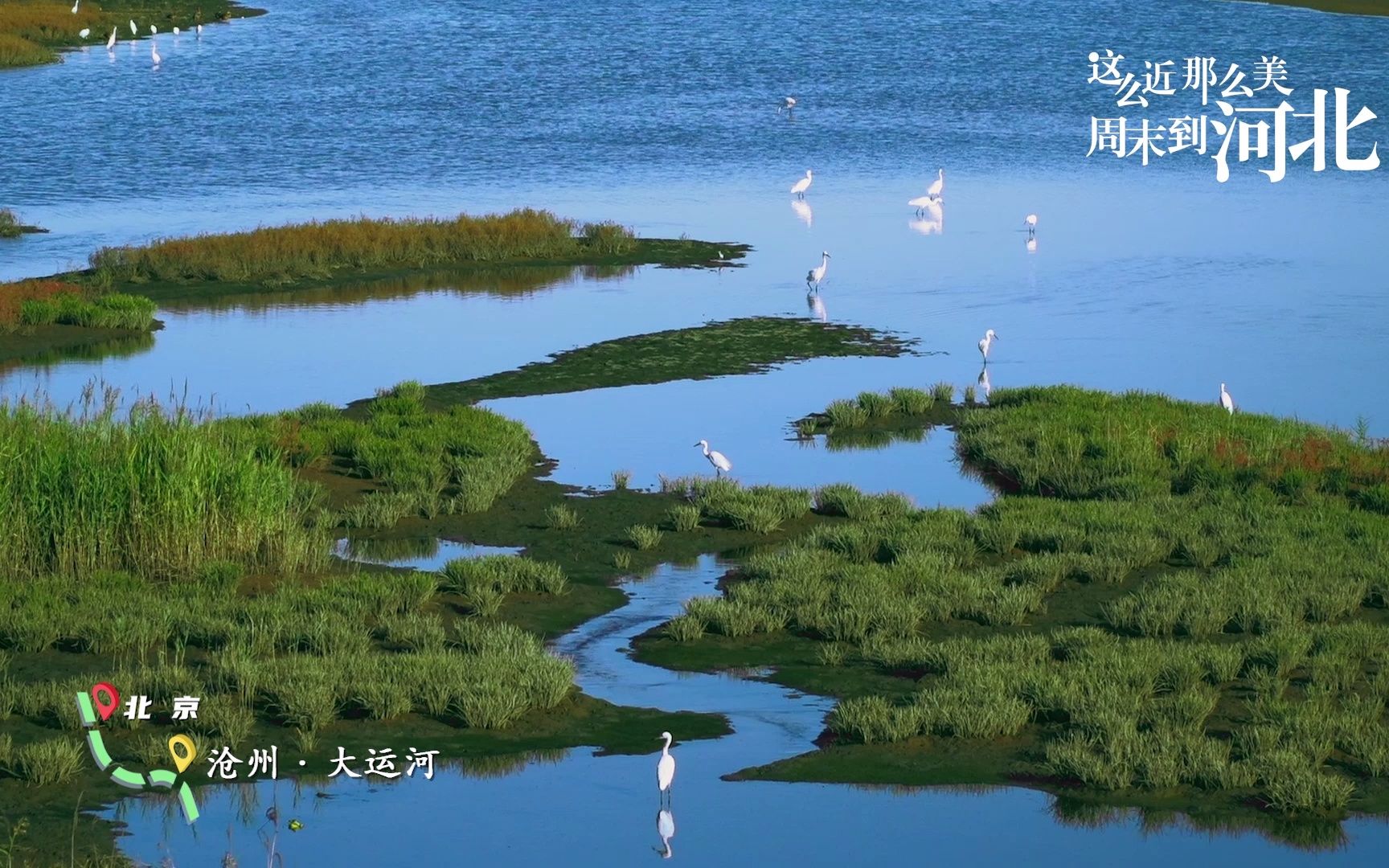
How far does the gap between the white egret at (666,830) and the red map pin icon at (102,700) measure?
151 inches

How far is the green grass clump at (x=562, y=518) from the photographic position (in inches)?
838

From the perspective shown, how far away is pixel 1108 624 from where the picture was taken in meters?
17.8

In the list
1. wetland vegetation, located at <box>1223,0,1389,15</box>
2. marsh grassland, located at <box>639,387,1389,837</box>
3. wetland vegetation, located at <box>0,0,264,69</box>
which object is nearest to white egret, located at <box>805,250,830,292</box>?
marsh grassland, located at <box>639,387,1389,837</box>

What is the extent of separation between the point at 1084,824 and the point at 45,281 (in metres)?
27.0

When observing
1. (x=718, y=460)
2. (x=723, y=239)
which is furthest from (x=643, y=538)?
(x=723, y=239)

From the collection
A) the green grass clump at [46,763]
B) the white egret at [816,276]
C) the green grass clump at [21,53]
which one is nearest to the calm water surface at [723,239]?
the white egret at [816,276]

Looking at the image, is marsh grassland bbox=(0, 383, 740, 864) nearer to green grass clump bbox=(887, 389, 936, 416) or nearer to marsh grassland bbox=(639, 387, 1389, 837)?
marsh grassland bbox=(639, 387, 1389, 837)

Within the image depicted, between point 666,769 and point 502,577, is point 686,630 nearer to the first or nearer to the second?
point 502,577

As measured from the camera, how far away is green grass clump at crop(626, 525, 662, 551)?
20.6 meters

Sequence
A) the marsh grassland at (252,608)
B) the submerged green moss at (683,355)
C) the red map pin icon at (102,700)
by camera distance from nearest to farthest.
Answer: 1. the red map pin icon at (102,700)
2. the marsh grassland at (252,608)
3. the submerged green moss at (683,355)

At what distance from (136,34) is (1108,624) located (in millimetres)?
81710

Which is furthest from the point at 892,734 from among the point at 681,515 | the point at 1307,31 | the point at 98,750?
the point at 1307,31

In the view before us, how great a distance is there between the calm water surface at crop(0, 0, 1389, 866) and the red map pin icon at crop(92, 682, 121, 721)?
1.05 meters

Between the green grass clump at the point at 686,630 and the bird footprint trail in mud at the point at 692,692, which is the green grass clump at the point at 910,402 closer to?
the bird footprint trail in mud at the point at 692,692
